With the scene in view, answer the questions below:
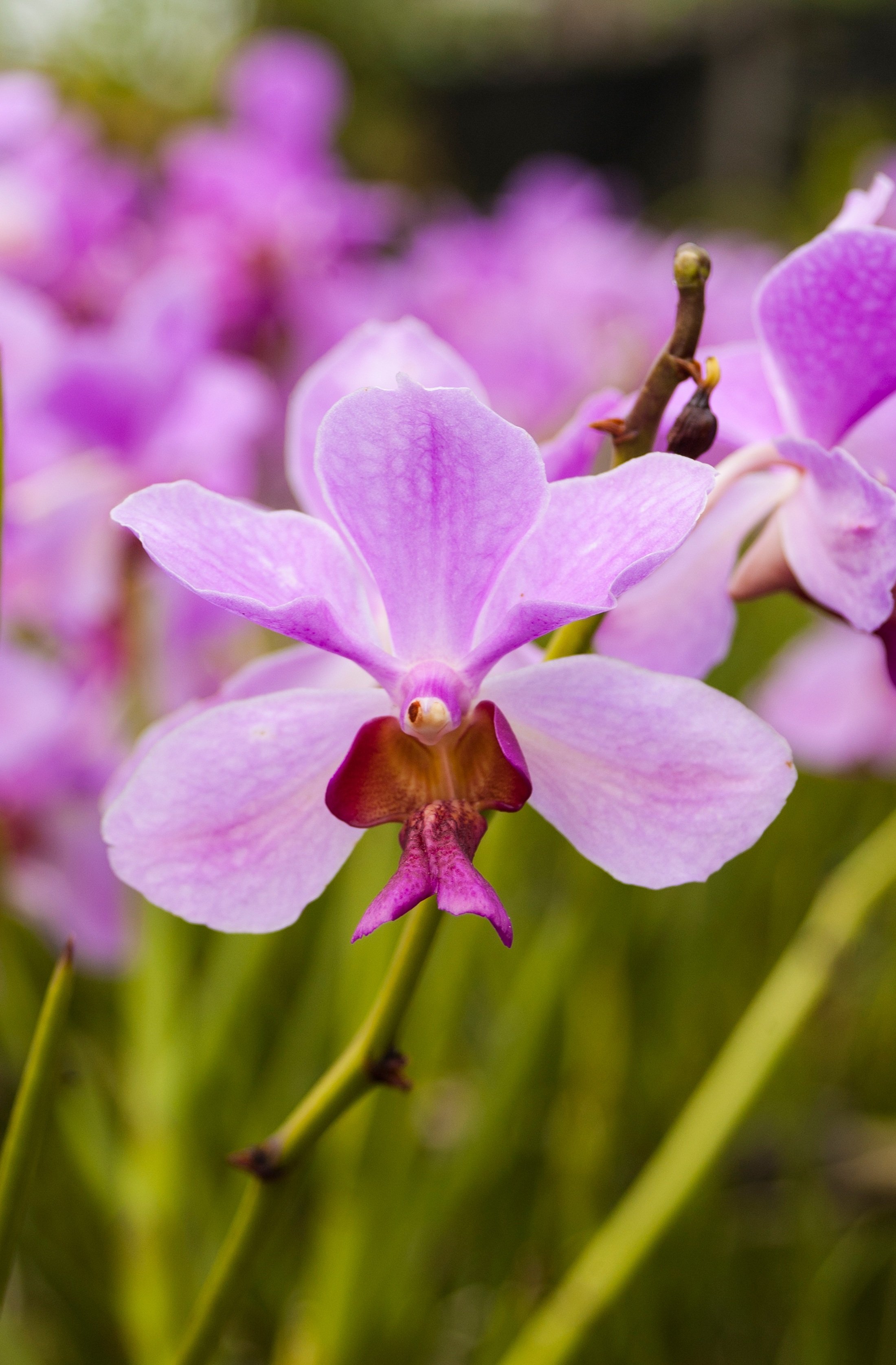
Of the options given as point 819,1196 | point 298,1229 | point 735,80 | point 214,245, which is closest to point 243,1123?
point 298,1229

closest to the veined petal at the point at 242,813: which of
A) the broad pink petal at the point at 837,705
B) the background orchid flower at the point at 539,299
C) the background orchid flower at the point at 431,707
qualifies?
the background orchid flower at the point at 431,707

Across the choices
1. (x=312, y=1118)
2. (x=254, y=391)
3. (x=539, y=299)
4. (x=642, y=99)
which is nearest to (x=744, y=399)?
(x=312, y=1118)

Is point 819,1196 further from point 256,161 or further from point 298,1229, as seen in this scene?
point 256,161

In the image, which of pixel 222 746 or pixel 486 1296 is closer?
pixel 222 746

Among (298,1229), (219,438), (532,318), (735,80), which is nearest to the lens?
(219,438)

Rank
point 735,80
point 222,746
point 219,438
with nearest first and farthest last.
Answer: point 222,746 < point 219,438 < point 735,80

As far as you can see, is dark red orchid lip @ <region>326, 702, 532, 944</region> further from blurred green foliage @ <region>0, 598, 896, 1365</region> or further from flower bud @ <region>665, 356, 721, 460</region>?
blurred green foliage @ <region>0, 598, 896, 1365</region>
